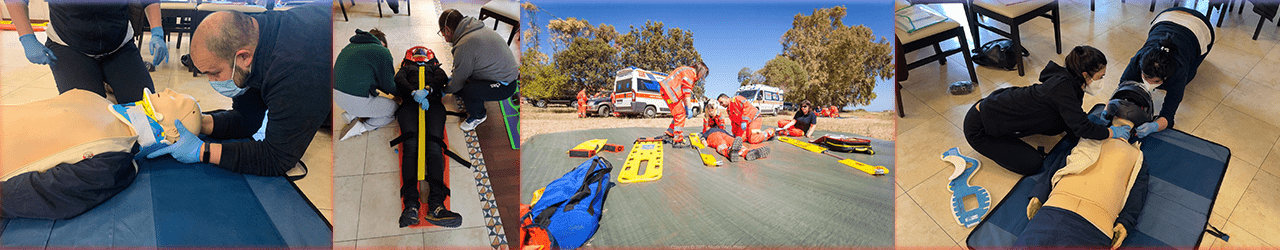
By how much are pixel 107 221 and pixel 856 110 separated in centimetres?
308

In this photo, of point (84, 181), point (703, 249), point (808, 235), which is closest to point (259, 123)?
point (84, 181)

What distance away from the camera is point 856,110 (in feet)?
8.49

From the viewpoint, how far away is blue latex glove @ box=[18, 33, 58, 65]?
215 cm

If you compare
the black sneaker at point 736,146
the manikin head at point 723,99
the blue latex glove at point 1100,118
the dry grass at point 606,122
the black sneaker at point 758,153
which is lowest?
the black sneaker at point 758,153

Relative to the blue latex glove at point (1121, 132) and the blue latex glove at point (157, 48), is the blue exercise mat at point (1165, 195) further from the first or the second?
the blue latex glove at point (157, 48)

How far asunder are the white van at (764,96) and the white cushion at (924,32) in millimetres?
682

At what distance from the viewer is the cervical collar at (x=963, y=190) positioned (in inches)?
99.2

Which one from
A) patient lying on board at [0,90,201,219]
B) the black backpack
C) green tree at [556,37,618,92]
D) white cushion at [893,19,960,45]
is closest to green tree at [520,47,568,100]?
green tree at [556,37,618,92]

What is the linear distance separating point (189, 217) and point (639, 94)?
74.8 inches

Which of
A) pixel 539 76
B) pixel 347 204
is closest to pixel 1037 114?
pixel 539 76

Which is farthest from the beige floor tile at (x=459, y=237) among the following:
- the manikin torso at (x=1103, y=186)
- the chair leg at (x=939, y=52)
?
the manikin torso at (x=1103, y=186)

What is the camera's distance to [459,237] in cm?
247

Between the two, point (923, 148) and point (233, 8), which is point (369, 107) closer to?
point (233, 8)

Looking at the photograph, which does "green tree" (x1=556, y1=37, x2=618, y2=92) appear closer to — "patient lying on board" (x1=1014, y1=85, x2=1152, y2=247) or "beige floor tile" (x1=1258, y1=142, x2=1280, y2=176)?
"patient lying on board" (x1=1014, y1=85, x2=1152, y2=247)
